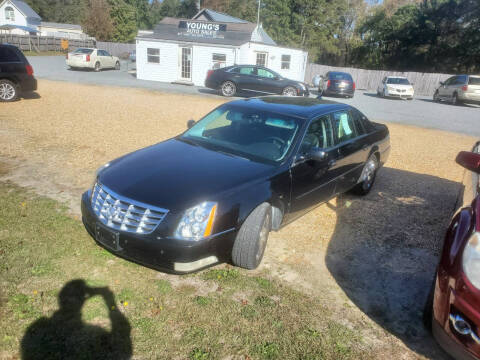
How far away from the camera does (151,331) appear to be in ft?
9.29

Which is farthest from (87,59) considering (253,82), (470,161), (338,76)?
(470,161)

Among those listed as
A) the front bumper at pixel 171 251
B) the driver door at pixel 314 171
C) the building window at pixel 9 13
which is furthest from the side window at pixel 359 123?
the building window at pixel 9 13

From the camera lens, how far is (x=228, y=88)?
18500 millimetres

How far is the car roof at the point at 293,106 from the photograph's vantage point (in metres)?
4.52

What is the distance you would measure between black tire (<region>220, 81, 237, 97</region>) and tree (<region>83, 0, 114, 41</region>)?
39867 mm

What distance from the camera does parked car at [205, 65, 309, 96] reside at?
17.9 m

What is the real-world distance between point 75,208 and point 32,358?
8.40ft

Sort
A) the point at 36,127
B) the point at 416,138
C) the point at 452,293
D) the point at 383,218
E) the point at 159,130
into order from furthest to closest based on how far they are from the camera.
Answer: the point at 416,138
the point at 159,130
the point at 36,127
the point at 383,218
the point at 452,293

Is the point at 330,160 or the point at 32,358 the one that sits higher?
the point at 330,160

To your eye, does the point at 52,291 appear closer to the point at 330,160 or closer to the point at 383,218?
the point at 330,160

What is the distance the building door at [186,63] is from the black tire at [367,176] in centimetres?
1938

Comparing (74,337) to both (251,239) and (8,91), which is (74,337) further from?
(8,91)

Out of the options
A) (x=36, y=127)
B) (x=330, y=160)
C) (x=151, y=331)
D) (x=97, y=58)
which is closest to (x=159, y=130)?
(x=36, y=127)

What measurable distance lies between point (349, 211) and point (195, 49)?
20.0 meters
